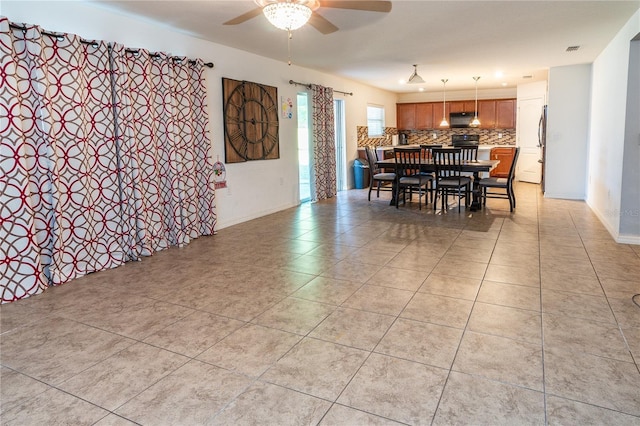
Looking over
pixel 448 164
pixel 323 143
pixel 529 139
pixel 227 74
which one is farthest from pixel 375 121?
pixel 227 74

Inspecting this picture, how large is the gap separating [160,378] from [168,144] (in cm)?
292

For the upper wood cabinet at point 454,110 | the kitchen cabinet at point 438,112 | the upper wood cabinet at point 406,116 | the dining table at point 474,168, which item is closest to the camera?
the dining table at point 474,168

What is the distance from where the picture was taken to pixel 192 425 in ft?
5.57

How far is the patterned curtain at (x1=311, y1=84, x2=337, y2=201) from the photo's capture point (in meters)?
7.22

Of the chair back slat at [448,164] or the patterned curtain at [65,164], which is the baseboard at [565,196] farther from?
the patterned curtain at [65,164]

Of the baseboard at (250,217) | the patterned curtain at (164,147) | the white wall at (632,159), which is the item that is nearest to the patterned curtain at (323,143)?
the baseboard at (250,217)

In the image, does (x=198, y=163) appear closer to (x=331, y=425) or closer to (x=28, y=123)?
(x=28, y=123)

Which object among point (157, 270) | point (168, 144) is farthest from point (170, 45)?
point (157, 270)

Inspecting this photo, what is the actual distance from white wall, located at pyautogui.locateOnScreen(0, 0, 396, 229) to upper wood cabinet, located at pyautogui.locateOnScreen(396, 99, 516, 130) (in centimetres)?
323

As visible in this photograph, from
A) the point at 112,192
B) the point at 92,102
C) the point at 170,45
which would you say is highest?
the point at 170,45

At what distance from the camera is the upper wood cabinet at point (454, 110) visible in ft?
33.3

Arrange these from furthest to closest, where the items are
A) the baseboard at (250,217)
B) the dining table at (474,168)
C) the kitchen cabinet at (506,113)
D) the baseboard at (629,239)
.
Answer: the kitchen cabinet at (506,113), the dining table at (474,168), the baseboard at (250,217), the baseboard at (629,239)

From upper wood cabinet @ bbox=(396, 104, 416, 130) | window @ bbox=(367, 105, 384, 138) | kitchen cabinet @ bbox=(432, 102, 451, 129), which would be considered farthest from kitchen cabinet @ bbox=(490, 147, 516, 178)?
window @ bbox=(367, 105, 384, 138)

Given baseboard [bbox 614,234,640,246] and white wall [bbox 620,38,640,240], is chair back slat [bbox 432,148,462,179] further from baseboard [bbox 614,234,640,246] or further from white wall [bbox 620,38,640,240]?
baseboard [bbox 614,234,640,246]
